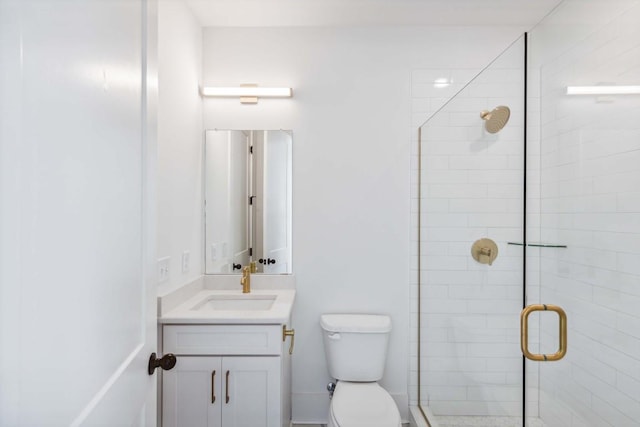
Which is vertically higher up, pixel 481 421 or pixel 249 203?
pixel 249 203

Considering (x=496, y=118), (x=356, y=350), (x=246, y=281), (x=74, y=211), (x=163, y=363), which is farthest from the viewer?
(x=246, y=281)

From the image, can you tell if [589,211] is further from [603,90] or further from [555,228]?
[603,90]

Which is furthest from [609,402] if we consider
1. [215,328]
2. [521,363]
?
[215,328]

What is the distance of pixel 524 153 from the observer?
4.25 feet

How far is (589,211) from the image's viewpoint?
1108 millimetres

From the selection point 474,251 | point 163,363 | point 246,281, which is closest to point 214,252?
point 246,281

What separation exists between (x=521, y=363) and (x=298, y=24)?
83.0 inches

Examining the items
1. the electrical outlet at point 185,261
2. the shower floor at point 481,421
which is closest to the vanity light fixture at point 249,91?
the electrical outlet at point 185,261

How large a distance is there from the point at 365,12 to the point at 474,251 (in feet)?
4.84

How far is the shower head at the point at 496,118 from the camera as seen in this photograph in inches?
56.9

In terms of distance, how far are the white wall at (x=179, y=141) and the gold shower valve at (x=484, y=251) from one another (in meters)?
1.43

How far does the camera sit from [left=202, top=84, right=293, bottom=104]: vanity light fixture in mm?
2283

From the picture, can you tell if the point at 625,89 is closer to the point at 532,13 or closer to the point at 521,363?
the point at 521,363

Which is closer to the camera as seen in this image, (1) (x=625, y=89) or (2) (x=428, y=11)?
(1) (x=625, y=89)
